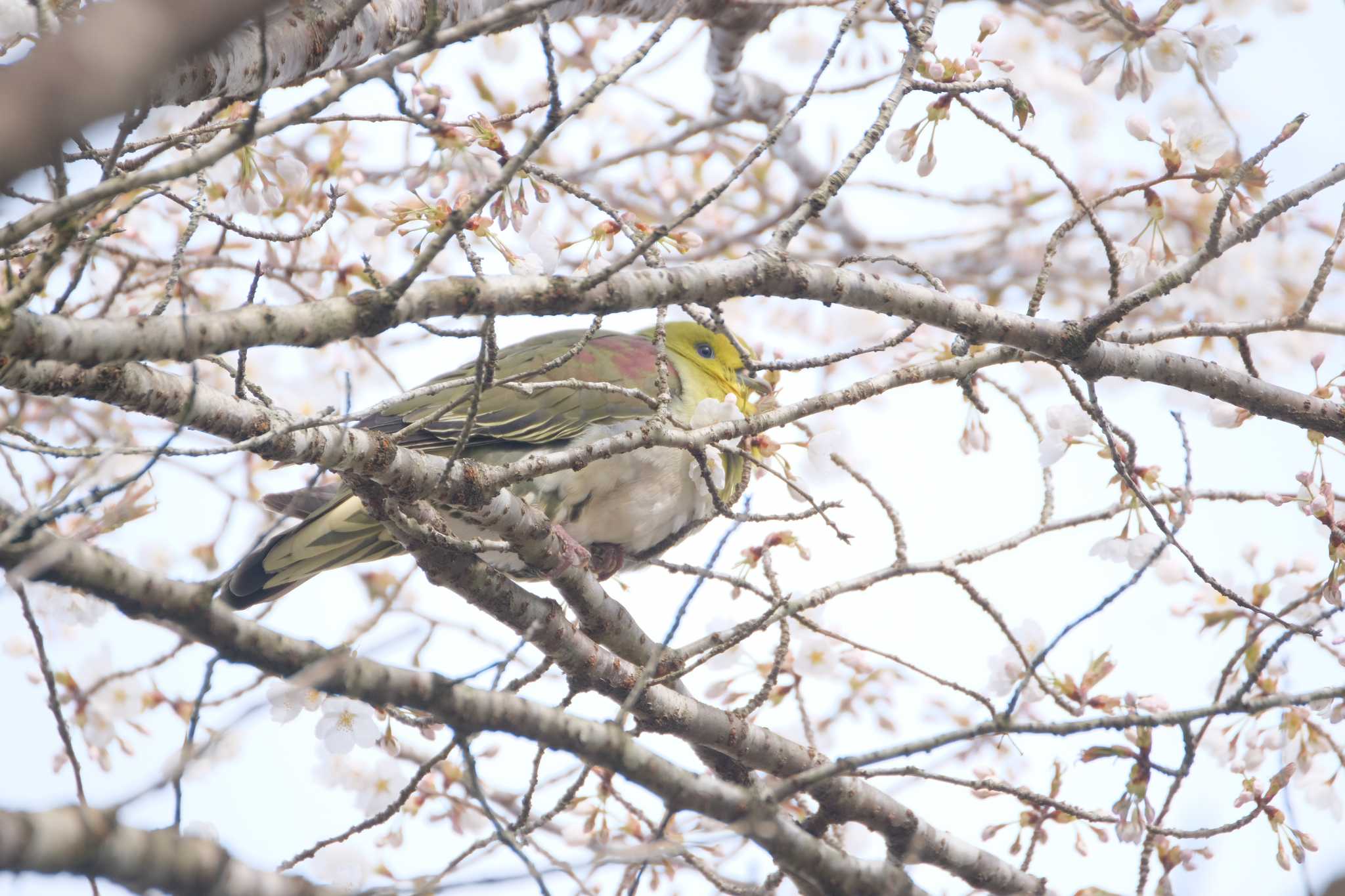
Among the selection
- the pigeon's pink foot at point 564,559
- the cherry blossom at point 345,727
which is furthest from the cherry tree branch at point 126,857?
the pigeon's pink foot at point 564,559

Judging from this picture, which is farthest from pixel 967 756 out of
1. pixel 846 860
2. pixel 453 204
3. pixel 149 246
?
pixel 149 246

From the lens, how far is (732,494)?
3746 mm

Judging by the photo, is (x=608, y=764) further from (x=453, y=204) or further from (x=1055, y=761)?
(x=1055, y=761)

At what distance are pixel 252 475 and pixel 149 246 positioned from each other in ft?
3.08

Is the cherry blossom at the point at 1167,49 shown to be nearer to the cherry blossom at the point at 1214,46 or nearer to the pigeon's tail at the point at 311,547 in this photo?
the cherry blossom at the point at 1214,46

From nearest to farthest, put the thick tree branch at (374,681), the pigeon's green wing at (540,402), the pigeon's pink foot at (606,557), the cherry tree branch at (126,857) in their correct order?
1. the cherry tree branch at (126,857)
2. the thick tree branch at (374,681)
3. the pigeon's green wing at (540,402)
4. the pigeon's pink foot at (606,557)

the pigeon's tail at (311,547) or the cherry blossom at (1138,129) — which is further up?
the cherry blossom at (1138,129)

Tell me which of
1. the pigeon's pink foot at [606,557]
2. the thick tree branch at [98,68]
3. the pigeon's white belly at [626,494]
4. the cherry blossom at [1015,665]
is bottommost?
the thick tree branch at [98,68]

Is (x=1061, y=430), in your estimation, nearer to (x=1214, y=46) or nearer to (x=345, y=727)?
(x=1214, y=46)

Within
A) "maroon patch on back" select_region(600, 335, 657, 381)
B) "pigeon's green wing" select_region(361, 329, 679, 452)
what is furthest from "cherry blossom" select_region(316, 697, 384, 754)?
"maroon patch on back" select_region(600, 335, 657, 381)

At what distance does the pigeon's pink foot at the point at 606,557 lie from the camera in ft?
12.6

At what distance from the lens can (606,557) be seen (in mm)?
3834

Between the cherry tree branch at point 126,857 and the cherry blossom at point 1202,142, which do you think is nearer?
the cherry tree branch at point 126,857

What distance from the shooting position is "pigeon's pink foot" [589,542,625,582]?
383 cm
